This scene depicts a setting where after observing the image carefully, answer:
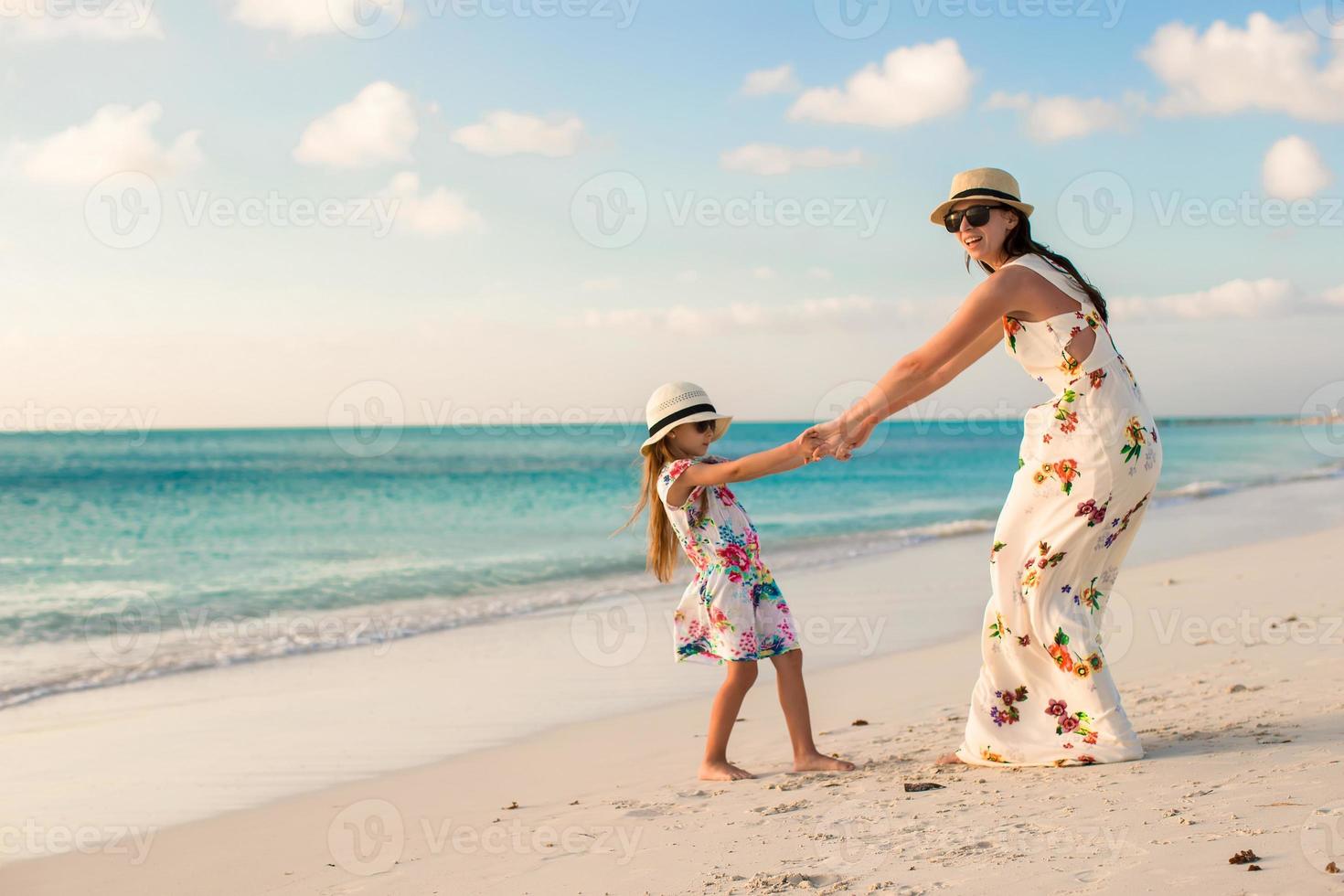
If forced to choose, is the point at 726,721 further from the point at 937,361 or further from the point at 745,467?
the point at 937,361

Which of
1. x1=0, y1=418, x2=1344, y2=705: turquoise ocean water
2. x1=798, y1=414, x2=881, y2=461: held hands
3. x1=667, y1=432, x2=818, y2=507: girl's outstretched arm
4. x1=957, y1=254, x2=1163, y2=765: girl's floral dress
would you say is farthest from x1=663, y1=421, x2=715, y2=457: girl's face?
x1=0, y1=418, x2=1344, y2=705: turquoise ocean water

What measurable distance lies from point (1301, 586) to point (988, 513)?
413 inches

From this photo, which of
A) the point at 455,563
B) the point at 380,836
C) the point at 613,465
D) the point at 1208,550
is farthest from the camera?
the point at 613,465

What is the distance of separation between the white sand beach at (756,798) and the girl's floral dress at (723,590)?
20.3 inches

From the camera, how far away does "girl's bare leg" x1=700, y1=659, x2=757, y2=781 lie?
4.02 metres

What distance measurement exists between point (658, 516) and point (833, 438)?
34.8 inches

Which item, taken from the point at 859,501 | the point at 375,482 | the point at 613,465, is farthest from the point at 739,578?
the point at 613,465

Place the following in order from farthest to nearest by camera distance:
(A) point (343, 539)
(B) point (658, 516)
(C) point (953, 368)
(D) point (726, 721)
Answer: (A) point (343, 539), (B) point (658, 516), (D) point (726, 721), (C) point (953, 368)

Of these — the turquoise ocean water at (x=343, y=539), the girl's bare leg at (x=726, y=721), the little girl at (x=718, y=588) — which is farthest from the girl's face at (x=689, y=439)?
the turquoise ocean water at (x=343, y=539)

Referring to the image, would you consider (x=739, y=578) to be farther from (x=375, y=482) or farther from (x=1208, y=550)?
(x=375, y=482)

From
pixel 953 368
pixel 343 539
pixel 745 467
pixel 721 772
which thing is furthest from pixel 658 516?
pixel 343 539

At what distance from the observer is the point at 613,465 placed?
42.8 metres

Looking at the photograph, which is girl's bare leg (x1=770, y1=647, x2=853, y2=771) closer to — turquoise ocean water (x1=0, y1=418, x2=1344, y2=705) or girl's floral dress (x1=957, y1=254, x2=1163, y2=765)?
girl's floral dress (x1=957, y1=254, x2=1163, y2=765)

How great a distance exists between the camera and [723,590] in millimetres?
4047
